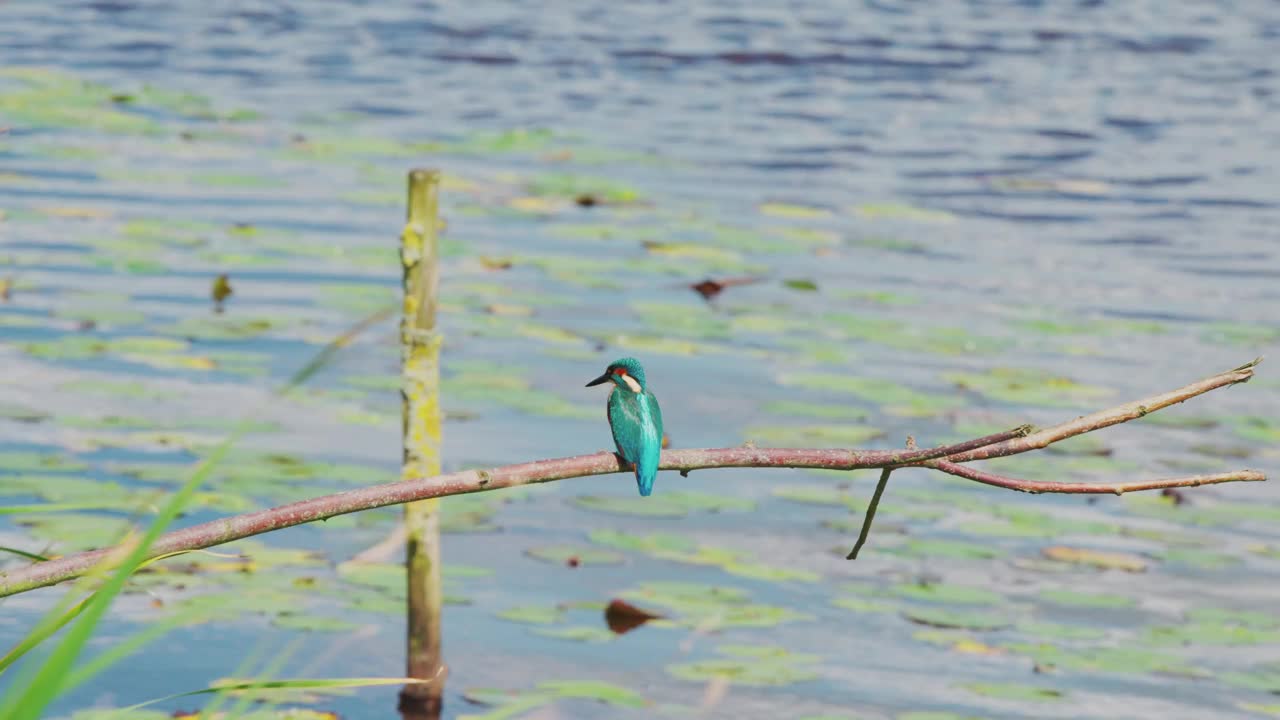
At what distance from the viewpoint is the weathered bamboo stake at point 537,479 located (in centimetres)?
213

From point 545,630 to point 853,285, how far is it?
5.97m

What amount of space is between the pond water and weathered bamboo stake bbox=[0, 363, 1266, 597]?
15 cm

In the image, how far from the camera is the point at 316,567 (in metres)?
6.58

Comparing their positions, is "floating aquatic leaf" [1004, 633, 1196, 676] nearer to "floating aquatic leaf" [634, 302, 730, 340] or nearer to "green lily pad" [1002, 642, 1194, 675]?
"green lily pad" [1002, 642, 1194, 675]

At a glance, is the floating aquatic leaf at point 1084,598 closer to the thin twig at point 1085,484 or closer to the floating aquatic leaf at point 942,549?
the floating aquatic leaf at point 942,549

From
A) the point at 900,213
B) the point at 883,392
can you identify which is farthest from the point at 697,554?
the point at 900,213

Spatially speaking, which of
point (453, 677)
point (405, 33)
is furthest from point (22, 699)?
point (405, 33)

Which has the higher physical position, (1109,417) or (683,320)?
(1109,417)

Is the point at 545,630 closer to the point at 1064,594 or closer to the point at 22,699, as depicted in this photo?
the point at 1064,594

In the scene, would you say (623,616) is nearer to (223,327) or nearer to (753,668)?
(753,668)

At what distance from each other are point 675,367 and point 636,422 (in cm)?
A: 624

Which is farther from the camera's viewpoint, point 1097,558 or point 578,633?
point 1097,558

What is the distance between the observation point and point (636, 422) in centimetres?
314

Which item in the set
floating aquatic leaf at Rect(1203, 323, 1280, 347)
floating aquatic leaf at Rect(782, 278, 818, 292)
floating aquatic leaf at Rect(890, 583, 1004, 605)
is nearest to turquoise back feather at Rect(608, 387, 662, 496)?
floating aquatic leaf at Rect(890, 583, 1004, 605)
